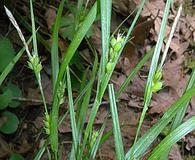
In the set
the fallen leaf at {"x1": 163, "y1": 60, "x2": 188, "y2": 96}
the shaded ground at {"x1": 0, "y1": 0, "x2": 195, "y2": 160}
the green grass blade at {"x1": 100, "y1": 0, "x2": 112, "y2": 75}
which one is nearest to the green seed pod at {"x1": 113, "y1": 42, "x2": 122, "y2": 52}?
the green grass blade at {"x1": 100, "y1": 0, "x2": 112, "y2": 75}

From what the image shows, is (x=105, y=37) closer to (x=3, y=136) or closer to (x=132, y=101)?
(x=3, y=136)

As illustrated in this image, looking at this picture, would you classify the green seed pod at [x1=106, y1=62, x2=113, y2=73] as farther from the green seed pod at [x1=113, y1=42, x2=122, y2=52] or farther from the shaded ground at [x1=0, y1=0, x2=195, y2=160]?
the shaded ground at [x1=0, y1=0, x2=195, y2=160]

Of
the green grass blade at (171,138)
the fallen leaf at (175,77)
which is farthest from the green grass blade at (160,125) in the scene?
the fallen leaf at (175,77)

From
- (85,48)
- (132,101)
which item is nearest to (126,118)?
(132,101)

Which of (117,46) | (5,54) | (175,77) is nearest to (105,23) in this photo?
(117,46)

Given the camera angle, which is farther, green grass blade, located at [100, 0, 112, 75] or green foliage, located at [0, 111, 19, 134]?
green foliage, located at [0, 111, 19, 134]

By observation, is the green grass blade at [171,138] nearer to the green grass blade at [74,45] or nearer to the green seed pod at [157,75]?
the green seed pod at [157,75]

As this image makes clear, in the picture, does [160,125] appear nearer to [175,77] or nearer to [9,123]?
[9,123]
